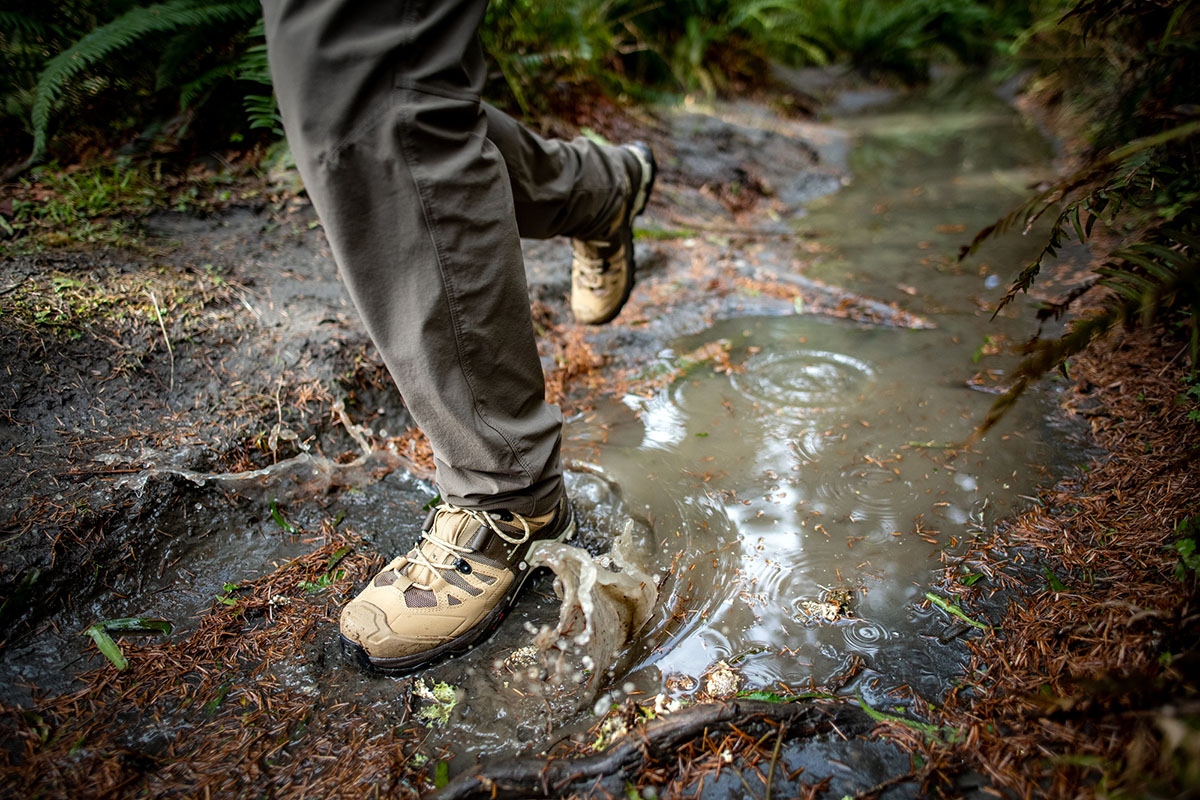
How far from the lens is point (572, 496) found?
6.60 feet

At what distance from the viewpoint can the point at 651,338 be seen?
2859 millimetres

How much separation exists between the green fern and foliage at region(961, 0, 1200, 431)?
3496 mm

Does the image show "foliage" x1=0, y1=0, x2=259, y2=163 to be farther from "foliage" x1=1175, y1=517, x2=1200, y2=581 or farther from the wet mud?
"foliage" x1=1175, y1=517, x2=1200, y2=581

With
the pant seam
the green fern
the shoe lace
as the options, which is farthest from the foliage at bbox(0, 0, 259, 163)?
the shoe lace

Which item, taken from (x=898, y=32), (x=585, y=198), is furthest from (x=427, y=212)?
(x=898, y=32)

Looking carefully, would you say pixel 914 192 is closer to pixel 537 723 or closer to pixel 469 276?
pixel 469 276

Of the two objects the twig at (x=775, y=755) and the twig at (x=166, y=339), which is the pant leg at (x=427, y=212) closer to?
the twig at (x=775, y=755)

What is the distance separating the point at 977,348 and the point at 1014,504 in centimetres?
100

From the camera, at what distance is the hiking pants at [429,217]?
46.5 inches

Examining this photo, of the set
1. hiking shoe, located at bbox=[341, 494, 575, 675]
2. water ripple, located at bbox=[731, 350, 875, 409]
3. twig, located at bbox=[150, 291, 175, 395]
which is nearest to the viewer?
hiking shoe, located at bbox=[341, 494, 575, 675]

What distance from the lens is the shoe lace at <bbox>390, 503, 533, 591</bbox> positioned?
1.60 m


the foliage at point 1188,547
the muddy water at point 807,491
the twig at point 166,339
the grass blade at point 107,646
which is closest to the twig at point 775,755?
the muddy water at point 807,491

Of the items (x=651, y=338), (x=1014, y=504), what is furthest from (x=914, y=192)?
(x=1014, y=504)

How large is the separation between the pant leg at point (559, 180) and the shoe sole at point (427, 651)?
3.94ft
